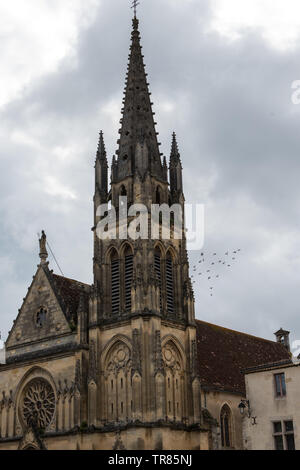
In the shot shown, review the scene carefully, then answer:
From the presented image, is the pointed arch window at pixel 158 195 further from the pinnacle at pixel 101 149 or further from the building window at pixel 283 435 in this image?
the building window at pixel 283 435

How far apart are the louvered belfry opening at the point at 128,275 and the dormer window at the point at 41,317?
20.3 ft

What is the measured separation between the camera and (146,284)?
4534 centimetres

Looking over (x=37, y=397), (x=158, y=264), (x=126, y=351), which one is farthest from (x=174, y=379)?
(x=37, y=397)

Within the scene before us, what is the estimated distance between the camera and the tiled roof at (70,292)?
4878 cm

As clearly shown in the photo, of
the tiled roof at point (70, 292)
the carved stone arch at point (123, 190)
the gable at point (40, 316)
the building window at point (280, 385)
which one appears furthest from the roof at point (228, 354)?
the carved stone arch at point (123, 190)

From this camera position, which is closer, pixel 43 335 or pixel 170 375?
pixel 170 375

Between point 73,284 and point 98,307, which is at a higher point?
point 73,284

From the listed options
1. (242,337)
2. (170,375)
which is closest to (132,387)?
(170,375)

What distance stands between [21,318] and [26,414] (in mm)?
6508

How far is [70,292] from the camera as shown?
2008 inches
